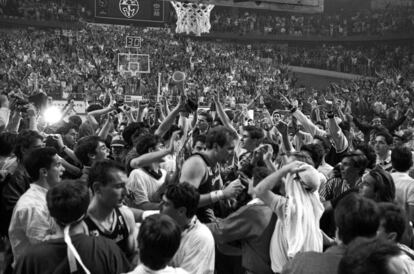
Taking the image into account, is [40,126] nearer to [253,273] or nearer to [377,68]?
[253,273]

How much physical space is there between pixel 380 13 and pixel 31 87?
23.0 metres

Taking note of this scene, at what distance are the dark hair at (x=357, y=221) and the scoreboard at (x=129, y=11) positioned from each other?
22714 mm

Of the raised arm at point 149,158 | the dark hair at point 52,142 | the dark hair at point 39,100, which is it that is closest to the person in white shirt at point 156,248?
the raised arm at point 149,158

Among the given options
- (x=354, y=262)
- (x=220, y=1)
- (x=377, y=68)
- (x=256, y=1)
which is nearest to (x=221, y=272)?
(x=354, y=262)

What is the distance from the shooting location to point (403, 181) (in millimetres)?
4574

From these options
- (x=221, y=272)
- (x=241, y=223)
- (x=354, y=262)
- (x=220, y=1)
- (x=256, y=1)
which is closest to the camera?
(x=354, y=262)

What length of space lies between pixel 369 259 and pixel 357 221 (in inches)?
23.5

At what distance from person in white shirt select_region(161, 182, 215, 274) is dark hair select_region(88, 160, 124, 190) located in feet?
1.22

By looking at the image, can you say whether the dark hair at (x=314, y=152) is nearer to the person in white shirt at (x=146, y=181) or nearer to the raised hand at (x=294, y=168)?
the person in white shirt at (x=146, y=181)

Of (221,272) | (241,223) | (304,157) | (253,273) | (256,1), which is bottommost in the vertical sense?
(221,272)

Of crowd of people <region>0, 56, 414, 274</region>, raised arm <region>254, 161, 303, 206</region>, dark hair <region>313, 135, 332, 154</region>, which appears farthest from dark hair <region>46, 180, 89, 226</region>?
dark hair <region>313, 135, 332, 154</region>

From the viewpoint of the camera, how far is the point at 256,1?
11.4 metres

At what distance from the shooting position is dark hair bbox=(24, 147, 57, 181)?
3625 millimetres

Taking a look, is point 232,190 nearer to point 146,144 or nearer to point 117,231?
point 117,231
